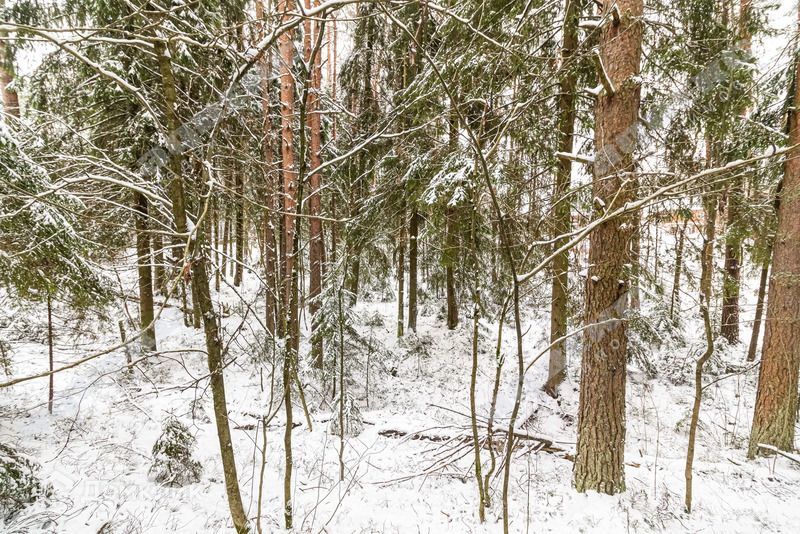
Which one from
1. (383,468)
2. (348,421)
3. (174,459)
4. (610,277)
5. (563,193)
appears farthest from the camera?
(348,421)

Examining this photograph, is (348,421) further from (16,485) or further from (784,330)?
(784,330)

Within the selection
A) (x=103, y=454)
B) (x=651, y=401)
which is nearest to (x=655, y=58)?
(x=651, y=401)

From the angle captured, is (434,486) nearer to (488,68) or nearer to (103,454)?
(103,454)

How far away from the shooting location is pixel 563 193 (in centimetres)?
440

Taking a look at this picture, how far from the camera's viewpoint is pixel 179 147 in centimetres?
273

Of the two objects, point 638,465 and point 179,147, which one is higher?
point 179,147

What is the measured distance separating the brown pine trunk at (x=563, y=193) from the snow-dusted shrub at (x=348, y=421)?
11.2 feet

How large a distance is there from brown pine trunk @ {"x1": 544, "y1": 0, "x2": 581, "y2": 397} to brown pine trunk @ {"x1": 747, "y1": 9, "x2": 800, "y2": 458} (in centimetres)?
271

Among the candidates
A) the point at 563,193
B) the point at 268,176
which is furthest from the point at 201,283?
the point at 563,193

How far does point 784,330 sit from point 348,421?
257 inches

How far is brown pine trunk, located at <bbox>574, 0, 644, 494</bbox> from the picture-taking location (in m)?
3.60

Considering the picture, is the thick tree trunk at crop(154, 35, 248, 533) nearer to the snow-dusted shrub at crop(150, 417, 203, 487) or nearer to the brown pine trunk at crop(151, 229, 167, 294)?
the brown pine trunk at crop(151, 229, 167, 294)

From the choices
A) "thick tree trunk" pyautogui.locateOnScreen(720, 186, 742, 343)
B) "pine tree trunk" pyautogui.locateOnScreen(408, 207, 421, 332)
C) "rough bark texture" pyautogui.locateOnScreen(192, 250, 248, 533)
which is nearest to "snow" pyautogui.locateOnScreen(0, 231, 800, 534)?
"rough bark texture" pyautogui.locateOnScreen(192, 250, 248, 533)

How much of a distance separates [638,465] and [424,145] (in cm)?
594
